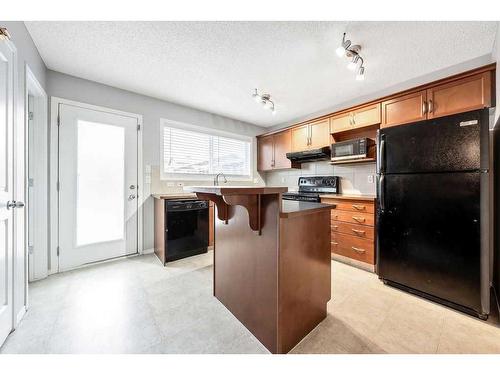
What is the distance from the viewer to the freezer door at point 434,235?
1.62 m

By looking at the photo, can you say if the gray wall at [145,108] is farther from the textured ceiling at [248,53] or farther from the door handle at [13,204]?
the door handle at [13,204]

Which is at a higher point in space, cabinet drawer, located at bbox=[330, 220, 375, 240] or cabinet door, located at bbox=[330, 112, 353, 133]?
cabinet door, located at bbox=[330, 112, 353, 133]

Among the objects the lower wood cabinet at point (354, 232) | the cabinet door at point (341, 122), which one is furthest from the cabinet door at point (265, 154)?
the lower wood cabinet at point (354, 232)

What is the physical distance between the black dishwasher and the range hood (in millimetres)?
1838

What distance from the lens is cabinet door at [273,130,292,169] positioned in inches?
155

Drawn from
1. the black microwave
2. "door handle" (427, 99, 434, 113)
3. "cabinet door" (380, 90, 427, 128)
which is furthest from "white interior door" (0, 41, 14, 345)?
"door handle" (427, 99, 434, 113)

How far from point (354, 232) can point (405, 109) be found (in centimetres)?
162

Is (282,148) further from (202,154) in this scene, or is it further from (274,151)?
(202,154)

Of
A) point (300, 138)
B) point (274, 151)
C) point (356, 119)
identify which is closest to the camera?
point (356, 119)

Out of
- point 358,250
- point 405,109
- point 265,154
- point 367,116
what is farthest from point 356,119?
point 265,154

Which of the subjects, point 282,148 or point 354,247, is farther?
point 282,148

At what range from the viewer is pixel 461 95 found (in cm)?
203

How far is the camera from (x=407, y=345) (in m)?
1.31

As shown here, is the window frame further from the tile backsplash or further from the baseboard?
the baseboard
